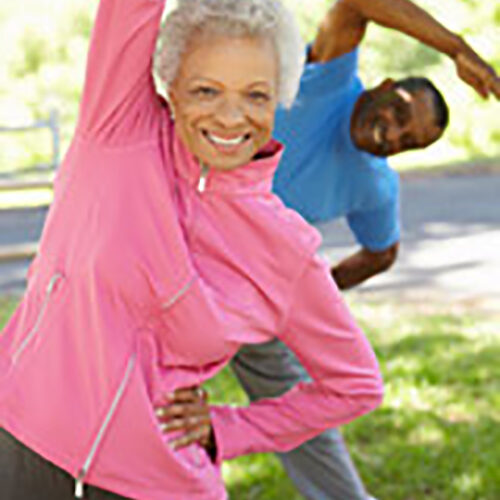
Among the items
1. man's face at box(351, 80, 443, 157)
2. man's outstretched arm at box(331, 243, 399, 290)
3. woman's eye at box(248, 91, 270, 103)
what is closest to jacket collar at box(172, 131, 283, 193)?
woman's eye at box(248, 91, 270, 103)

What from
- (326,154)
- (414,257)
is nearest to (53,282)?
(326,154)

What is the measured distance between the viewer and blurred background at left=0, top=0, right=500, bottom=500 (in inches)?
165

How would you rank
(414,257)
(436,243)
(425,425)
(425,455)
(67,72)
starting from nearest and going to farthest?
1. (425,455)
2. (425,425)
3. (414,257)
4. (436,243)
5. (67,72)

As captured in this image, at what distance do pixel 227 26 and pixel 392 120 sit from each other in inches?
60.2

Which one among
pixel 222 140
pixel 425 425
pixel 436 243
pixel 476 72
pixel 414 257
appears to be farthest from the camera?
pixel 436 243

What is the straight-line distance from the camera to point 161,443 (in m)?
1.84

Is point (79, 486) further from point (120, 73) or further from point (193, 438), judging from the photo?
point (120, 73)

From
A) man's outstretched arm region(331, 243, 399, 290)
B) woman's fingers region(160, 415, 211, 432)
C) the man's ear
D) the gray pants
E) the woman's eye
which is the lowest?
the gray pants

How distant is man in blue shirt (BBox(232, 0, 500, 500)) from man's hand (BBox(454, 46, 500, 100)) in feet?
1.51

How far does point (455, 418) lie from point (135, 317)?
10.4 ft

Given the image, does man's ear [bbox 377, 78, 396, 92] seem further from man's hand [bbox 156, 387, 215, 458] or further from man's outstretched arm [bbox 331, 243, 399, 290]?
man's hand [bbox 156, 387, 215, 458]

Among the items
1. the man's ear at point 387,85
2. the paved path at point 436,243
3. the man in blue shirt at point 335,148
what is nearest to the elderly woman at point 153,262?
the man in blue shirt at point 335,148

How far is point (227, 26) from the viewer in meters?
1.85

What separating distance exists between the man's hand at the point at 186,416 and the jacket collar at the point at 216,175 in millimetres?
358
